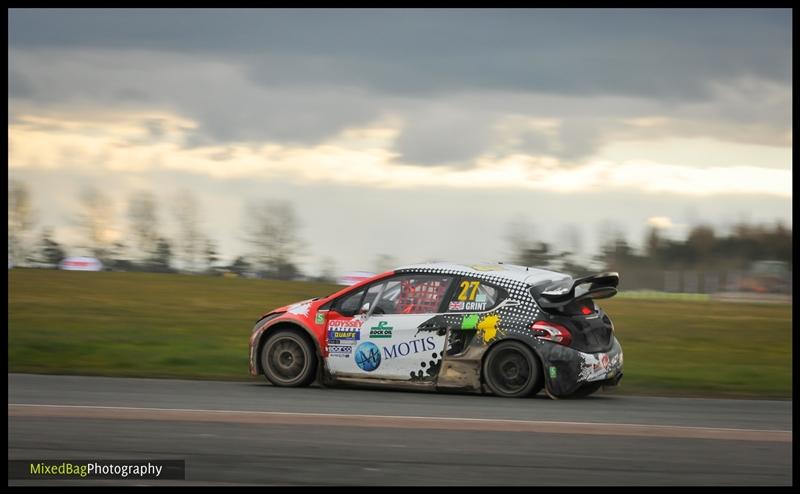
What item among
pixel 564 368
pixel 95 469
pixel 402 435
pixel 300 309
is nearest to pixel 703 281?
pixel 300 309

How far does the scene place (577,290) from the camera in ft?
40.1

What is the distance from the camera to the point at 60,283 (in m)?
29.2

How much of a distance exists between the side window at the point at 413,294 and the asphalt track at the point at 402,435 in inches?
34.8

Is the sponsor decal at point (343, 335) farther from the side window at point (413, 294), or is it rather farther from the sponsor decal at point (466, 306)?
the sponsor decal at point (466, 306)

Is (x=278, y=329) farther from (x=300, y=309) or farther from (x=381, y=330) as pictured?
(x=381, y=330)

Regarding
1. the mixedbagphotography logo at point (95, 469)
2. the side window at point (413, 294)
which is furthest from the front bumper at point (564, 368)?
the mixedbagphotography logo at point (95, 469)

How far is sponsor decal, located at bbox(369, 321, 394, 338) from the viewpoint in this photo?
12.3 metres

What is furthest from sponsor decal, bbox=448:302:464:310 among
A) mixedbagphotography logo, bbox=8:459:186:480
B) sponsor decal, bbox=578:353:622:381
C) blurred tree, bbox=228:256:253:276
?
blurred tree, bbox=228:256:253:276

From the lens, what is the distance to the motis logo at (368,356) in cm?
1228

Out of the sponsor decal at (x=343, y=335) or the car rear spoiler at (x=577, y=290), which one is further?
the sponsor decal at (x=343, y=335)

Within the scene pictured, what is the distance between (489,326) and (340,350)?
1659 millimetres

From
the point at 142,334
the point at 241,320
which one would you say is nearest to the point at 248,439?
the point at 142,334

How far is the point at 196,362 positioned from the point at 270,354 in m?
3.99

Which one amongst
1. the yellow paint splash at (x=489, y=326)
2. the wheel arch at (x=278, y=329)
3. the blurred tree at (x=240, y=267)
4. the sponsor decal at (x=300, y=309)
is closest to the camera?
the yellow paint splash at (x=489, y=326)
